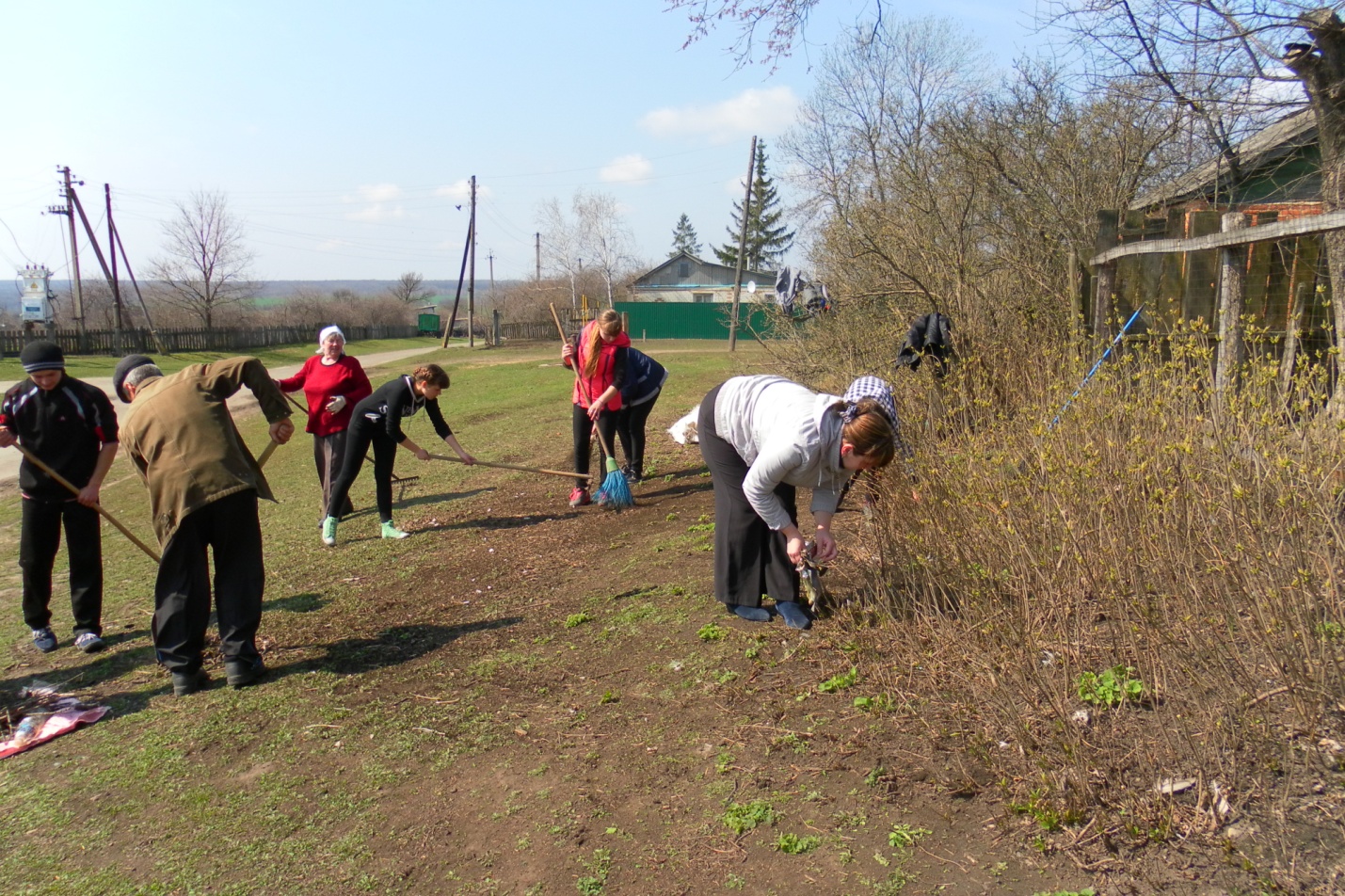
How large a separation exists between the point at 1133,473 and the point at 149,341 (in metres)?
43.3

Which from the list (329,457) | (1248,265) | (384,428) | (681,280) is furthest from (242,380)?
(681,280)

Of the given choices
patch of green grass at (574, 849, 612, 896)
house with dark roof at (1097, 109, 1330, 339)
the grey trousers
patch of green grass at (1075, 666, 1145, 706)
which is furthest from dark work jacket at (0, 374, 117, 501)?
house with dark roof at (1097, 109, 1330, 339)

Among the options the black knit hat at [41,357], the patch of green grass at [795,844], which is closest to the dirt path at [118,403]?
the black knit hat at [41,357]

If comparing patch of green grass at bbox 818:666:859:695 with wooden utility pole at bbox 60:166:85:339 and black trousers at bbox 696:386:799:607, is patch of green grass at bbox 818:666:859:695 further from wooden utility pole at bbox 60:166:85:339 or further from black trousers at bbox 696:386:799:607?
wooden utility pole at bbox 60:166:85:339

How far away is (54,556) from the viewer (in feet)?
18.3

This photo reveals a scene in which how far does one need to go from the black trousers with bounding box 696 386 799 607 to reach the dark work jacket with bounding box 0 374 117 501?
11.8 ft

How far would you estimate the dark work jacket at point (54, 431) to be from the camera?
17.9 ft

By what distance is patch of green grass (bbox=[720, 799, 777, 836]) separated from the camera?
3.18 m

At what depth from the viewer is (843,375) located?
7922 millimetres

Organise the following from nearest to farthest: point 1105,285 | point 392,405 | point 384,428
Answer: point 1105,285, point 392,405, point 384,428

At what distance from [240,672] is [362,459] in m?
3.07

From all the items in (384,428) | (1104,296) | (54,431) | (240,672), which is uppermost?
(1104,296)

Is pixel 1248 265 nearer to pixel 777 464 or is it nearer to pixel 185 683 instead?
pixel 777 464

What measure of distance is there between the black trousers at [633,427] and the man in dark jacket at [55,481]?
4.38 m
